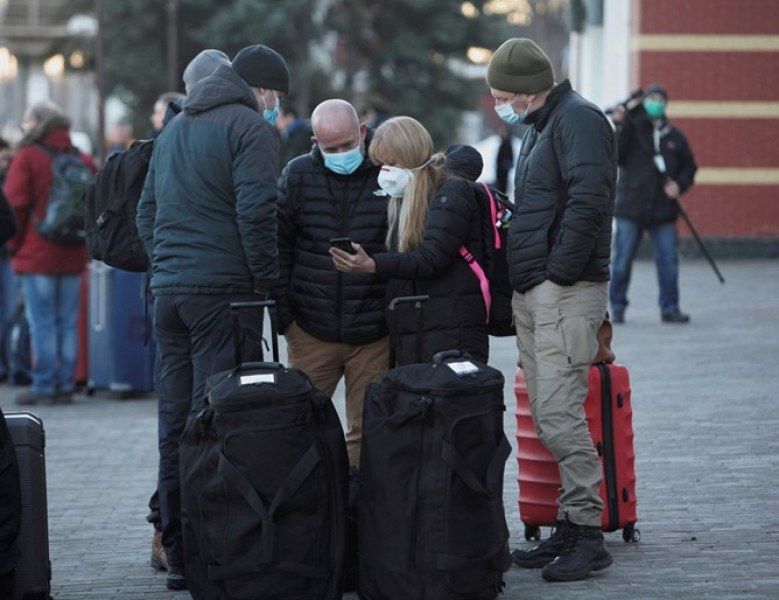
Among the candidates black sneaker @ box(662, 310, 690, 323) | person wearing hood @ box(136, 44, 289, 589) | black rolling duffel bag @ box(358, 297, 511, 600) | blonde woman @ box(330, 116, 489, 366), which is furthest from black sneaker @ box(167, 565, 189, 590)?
black sneaker @ box(662, 310, 690, 323)

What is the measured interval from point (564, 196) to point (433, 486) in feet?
4.31

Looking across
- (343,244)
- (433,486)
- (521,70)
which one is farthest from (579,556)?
(521,70)

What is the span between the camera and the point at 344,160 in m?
6.66

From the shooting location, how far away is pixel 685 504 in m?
7.73

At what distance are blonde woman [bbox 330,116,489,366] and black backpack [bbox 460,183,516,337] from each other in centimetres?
7

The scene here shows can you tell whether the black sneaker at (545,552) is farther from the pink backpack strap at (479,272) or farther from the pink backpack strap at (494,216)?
the pink backpack strap at (494,216)

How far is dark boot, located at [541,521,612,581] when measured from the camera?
6387mm

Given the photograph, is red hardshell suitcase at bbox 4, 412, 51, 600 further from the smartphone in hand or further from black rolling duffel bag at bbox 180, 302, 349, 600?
the smartphone in hand

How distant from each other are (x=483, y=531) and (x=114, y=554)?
1978mm

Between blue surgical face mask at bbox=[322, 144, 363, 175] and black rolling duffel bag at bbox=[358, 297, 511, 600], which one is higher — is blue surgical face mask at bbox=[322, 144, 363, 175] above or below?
above

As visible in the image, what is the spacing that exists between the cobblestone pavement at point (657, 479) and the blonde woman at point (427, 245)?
3.15 ft

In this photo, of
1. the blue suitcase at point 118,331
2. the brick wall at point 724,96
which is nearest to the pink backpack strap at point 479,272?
the blue suitcase at point 118,331

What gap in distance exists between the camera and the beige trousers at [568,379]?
255 inches

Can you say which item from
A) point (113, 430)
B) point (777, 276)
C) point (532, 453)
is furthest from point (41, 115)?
point (777, 276)
